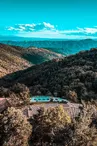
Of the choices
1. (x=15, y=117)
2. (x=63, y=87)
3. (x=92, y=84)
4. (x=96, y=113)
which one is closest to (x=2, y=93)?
(x=63, y=87)

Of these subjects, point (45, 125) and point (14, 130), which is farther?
point (45, 125)

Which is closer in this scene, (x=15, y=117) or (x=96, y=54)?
(x=15, y=117)

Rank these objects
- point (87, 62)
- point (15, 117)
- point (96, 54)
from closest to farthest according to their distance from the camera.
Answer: point (15, 117)
point (87, 62)
point (96, 54)

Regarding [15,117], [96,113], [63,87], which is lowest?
[63,87]

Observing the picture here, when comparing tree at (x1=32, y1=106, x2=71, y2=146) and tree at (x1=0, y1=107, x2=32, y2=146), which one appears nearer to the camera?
tree at (x1=0, y1=107, x2=32, y2=146)

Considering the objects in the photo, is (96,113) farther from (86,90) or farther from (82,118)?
(86,90)

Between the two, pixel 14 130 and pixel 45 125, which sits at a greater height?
pixel 14 130

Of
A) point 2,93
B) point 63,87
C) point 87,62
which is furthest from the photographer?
point 87,62

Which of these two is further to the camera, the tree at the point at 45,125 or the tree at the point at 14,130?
the tree at the point at 45,125
